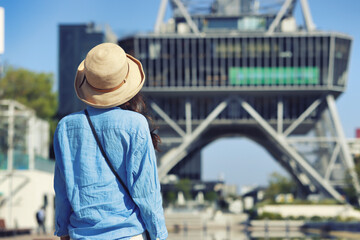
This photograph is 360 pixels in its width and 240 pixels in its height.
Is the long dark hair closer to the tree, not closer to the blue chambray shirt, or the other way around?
the blue chambray shirt

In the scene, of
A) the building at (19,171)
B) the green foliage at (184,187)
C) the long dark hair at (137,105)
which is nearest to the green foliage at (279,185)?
the green foliage at (184,187)

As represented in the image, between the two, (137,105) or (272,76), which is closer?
(137,105)

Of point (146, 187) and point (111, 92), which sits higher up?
point (111, 92)

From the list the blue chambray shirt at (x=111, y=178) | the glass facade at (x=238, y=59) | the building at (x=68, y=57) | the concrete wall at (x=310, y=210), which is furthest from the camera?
the building at (x=68, y=57)

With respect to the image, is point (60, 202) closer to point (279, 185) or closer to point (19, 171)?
point (19, 171)

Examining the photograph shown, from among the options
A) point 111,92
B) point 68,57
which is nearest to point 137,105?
point 111,92

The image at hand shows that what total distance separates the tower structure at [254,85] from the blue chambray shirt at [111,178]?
62.2 meters

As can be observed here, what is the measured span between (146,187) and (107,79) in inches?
23.2

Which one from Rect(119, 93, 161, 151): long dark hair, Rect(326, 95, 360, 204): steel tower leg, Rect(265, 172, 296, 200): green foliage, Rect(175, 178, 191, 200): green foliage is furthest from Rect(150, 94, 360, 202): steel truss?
Rect(119, 93, 161, 151): long dark hair

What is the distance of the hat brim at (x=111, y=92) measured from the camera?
3518mm

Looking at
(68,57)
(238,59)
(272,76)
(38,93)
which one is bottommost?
(38,93)

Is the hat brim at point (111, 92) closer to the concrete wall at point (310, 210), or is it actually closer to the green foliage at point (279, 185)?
the concrete wall at point (310, 210)

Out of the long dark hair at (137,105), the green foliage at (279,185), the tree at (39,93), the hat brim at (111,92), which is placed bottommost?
the green foliage at (279,185)

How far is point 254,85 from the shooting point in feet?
222
